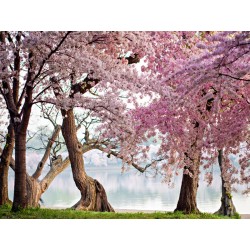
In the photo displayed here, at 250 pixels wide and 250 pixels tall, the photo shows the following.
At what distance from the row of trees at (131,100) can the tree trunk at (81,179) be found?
17 mm

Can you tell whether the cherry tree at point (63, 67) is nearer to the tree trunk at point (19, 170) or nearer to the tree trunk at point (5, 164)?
the tree trunk at point (19, 170)

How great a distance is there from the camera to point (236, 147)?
693cm

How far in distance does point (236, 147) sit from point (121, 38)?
7.44ft

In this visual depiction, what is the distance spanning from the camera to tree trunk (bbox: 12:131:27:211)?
6.58 m

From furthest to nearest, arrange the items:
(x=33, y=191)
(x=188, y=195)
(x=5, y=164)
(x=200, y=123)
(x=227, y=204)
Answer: (x=33, y=191) < (x=227, y=204) < (x=5, y=164) < (x=188, y=195) < (x=200, y=123)

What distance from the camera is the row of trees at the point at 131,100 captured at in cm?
590

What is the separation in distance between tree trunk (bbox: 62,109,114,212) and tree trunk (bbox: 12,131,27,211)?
5.86 feet

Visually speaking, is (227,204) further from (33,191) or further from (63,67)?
(63,67)

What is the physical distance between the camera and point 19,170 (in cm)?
661

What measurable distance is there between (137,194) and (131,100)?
2.27m

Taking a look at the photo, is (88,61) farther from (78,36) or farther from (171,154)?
(171,154)

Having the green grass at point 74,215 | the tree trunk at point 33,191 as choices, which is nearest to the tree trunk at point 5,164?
the green grass at point 74,215

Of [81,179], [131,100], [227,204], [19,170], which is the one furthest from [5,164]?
[227,204]
